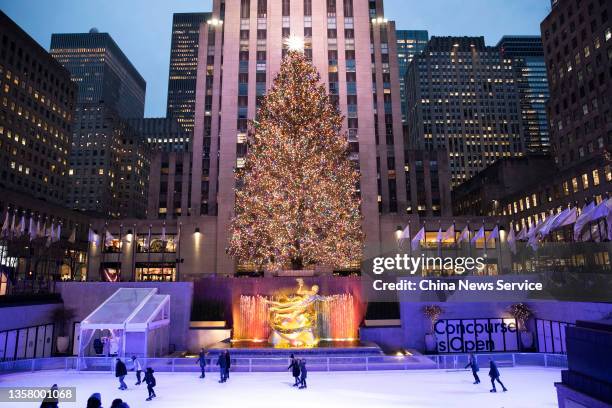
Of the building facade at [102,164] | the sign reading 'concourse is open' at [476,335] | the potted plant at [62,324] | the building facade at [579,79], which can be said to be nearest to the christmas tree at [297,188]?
the sign reading 'concourse is open' at [476,335]

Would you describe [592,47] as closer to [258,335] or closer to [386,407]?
[258,335]

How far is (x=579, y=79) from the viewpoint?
263ft

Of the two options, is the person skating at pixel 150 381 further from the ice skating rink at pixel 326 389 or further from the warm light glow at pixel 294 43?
the warm light glow at pixel 294 43

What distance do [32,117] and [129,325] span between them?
323ft

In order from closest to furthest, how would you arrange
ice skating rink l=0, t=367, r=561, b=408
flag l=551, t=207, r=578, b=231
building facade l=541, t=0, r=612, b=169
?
ice skating rink l=0, t=367, r=561, b=408
flag l=551, t=207, r=578, b=231
building facade l=541, t=0, r=612, b=169

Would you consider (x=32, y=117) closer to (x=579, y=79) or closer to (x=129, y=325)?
(x=129, y=325)

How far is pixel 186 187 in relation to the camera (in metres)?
75.4

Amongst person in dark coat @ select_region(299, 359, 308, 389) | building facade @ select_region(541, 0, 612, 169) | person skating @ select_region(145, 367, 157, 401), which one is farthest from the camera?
building facade @ select_region(541, 0, 612, 169)

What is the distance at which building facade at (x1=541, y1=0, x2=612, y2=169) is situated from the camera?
2864 inches

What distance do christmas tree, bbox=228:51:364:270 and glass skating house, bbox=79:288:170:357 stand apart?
888 cm

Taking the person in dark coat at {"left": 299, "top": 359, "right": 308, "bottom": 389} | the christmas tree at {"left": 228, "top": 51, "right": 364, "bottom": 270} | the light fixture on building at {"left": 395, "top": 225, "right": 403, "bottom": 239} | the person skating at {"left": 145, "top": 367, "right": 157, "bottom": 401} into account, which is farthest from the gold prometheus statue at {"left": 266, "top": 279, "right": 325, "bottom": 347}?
the light fixture on building at {"left": 395, "top": 225, "right": 403, "bottom": 239}

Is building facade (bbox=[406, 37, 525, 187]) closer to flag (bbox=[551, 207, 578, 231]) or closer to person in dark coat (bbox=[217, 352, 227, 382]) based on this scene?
flag (bbox=[551, 207, 578, 231])

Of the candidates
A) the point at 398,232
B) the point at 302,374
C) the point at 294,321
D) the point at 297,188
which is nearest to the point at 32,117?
the point at 398,232

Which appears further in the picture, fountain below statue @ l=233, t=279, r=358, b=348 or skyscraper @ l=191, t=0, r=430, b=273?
skyscraper @ l=191, t=0, r=430, b=273
